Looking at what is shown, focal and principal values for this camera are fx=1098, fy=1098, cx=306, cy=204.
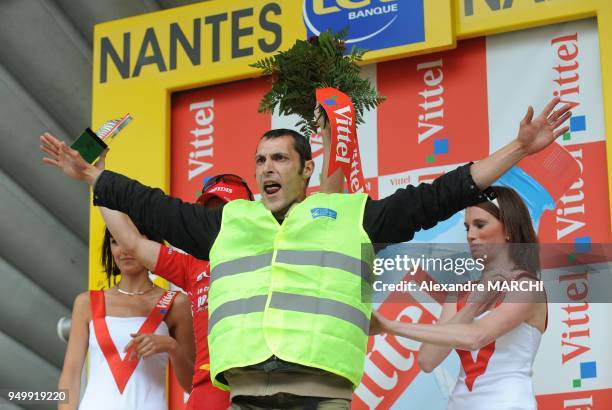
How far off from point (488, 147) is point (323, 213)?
1.86 m

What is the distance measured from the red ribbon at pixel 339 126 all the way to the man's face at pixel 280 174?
0.37 ft

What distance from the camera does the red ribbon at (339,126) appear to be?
3.47 meters

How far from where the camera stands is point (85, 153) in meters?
3.51

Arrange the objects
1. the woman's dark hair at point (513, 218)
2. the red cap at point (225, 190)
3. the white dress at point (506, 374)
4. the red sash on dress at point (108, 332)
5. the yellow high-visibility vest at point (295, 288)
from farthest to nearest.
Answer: the red sash on dress at point (108, 332), the red cap at point (225, 190), the woman's dark hair at point (513, 218), the white dress at point (506, 374), the yellow high-visibility vest at point (295, 288)

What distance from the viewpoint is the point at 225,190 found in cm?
423

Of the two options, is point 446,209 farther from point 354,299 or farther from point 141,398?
point 141,398

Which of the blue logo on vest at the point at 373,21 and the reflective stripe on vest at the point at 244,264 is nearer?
the reflective stripe on vest at the point at 244,264

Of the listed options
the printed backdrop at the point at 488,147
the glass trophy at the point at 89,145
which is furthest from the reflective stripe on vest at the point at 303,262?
the printed backdrop at the point at 488,147

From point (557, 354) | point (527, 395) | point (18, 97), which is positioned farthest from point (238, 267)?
point (18, 97)

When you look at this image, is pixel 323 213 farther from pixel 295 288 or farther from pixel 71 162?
pixel 71 162

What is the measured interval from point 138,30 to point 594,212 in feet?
8.12

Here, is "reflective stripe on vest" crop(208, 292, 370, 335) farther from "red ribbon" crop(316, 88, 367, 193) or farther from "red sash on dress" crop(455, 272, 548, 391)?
"red sash on dress" crop(455, 272, 548, 391)

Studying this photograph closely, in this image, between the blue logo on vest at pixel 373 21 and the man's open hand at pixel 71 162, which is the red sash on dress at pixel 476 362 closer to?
the man's open hand at pixel 71 162

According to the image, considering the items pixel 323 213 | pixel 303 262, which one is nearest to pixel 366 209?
pixel 323 213
